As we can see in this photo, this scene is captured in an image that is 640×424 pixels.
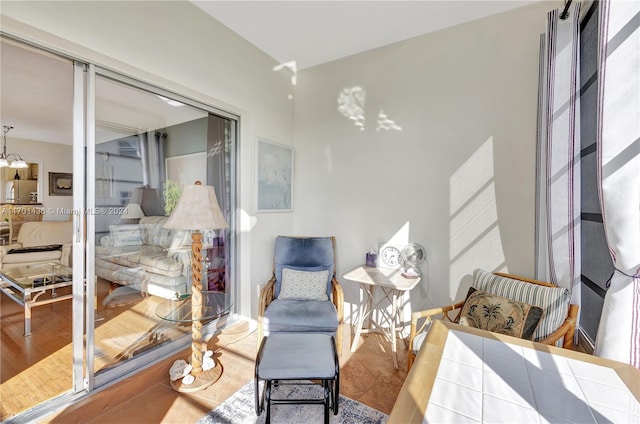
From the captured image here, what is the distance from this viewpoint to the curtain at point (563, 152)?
1768mm

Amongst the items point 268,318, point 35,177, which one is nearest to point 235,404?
point 268,318

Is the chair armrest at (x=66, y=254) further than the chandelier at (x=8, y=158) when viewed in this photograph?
Yes

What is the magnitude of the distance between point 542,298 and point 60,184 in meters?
3.09

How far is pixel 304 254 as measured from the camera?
2918 millimetres

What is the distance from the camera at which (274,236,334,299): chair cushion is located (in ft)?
9.47

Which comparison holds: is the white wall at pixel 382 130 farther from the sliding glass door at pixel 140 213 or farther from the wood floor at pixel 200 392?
the wood floor at pixel 200 392

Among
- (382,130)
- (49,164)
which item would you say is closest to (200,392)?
(49,164)

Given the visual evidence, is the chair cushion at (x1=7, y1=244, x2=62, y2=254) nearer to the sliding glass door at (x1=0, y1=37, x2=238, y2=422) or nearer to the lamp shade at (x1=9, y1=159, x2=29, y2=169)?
the sliding glass door at (x1=0, y1=37, x2=238, y2=422)

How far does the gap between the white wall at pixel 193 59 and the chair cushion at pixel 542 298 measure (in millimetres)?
2219

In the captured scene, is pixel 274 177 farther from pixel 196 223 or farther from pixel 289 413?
pixel 289 413

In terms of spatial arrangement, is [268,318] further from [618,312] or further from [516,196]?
[516,196]

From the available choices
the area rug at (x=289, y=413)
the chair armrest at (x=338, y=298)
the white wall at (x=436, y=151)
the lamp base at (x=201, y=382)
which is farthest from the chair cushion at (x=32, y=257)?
the white wall at (x=436, y=151)

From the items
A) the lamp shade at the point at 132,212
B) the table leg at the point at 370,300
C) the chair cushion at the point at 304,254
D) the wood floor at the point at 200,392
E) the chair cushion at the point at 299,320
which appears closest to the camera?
the wood floor at the point at 200,392

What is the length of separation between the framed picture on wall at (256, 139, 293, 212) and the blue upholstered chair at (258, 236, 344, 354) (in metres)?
0.48
